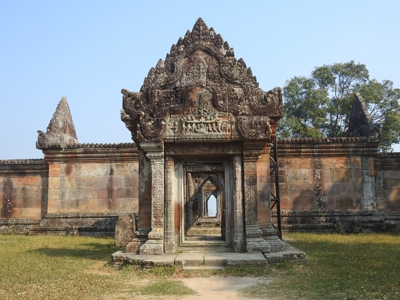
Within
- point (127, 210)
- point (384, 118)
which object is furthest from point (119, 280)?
point (384, 118)

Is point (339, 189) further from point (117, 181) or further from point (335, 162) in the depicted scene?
point (117, 181)

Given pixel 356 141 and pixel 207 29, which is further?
pixel 356 141

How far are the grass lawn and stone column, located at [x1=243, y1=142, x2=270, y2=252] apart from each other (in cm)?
79

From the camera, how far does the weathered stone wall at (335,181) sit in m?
14.8

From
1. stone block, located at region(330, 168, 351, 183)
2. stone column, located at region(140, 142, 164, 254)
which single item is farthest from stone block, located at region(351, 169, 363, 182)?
stone column, located at region(140, 142, 164, 254)

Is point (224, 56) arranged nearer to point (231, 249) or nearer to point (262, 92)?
point (262, 92)

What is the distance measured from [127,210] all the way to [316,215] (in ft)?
22.9

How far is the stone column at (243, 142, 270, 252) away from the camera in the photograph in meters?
8.29

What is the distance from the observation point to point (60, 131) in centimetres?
1619

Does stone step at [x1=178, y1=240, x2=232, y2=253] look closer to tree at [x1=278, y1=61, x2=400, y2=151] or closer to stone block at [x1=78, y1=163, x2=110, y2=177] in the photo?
stone block at [x1=78, y1=163, x2=110, y2=177]

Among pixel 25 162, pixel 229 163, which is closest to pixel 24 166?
pixel 25 162

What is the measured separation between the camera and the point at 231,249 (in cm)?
870

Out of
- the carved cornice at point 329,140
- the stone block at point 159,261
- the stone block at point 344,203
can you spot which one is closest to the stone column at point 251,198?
the stone block at point 159,261

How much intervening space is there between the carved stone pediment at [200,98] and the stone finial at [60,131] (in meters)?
7.85
